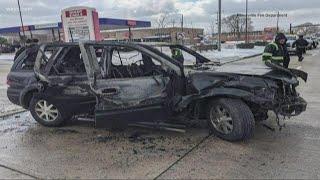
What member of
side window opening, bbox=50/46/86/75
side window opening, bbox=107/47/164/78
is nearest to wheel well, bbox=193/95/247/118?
side window opening, bbox=107/47/164/78

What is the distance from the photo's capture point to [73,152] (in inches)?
228

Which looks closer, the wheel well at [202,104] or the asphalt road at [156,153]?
the asphalt road at [156,153]

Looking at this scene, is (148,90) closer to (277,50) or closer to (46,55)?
(46,55)

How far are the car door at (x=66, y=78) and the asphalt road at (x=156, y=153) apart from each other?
19.2 inches

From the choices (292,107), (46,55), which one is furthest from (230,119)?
(46,55)

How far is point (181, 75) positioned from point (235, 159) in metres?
1.62

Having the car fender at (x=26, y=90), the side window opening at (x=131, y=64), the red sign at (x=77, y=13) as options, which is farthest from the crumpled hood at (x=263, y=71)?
the red sign at (x=77, y=13)

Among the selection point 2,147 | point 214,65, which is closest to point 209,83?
point 214,65

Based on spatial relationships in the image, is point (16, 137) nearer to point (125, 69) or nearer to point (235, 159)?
point (125, 69)

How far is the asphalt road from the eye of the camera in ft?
16.0

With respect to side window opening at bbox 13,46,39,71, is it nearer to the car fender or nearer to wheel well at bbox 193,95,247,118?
the car fender

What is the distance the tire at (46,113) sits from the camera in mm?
7273

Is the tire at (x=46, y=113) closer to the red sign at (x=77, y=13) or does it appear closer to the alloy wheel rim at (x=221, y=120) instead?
the alloy wheel rim at (x=221, y=120)

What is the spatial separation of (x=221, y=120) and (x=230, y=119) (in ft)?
0.59
